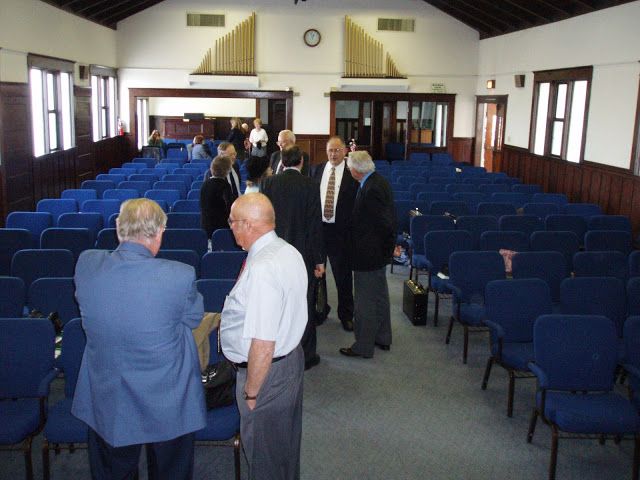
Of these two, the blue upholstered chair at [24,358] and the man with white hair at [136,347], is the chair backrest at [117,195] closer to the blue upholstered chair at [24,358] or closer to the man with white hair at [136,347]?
the blue upholstered chair at [24,358]

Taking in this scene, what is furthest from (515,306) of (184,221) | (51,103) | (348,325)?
(51,103)

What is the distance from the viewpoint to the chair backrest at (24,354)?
3.55 m

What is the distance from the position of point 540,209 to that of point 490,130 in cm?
976

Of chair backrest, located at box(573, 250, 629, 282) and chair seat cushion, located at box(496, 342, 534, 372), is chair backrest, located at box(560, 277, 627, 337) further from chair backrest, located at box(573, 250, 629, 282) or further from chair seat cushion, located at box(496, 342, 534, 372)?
chair backrest, located at box(573, 250, 629, 282)

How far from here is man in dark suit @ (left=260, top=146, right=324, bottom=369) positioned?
4.78 meters

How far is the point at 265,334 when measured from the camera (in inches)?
104

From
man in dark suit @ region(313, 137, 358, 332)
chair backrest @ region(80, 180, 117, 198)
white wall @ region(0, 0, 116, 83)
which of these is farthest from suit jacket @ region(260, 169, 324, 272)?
white wall @ region(0, 0, 116, 83)

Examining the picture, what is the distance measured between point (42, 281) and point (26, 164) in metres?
7.28

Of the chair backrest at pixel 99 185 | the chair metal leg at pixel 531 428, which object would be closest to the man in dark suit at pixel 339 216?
the chair metal leg at pixel 531 428

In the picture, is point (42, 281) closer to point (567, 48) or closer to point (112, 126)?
point (567, 48)

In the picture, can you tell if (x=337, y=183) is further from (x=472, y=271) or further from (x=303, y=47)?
(x=303, y=47)

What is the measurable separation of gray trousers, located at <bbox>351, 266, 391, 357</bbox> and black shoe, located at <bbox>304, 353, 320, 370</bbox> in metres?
0.37

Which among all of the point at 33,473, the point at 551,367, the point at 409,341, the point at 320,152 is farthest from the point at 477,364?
the point at 320,152

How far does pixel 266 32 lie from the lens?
17625 millimetres
